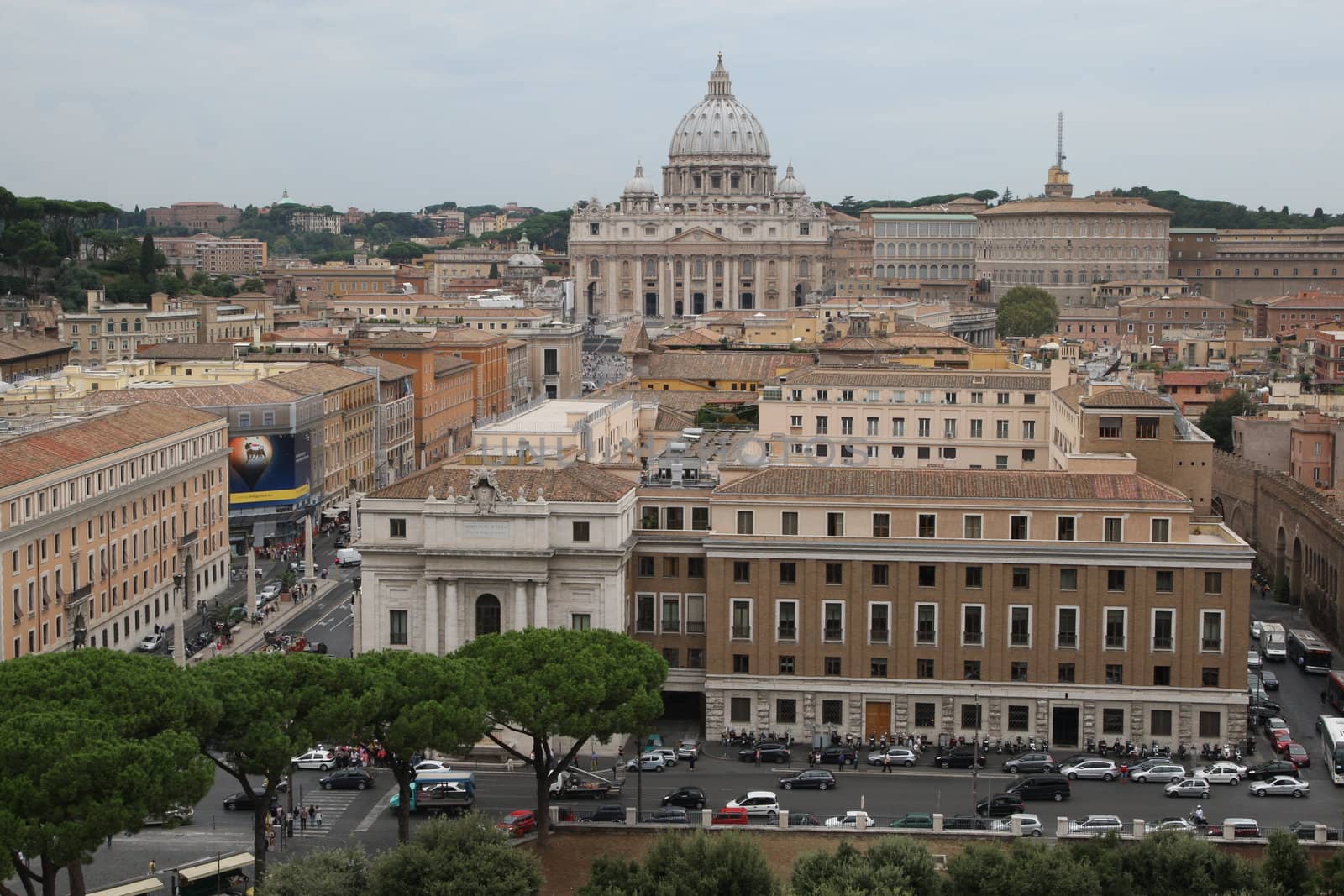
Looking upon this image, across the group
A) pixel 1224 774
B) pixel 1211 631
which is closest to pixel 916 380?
pixel 1211 631

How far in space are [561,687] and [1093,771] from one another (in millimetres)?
11738

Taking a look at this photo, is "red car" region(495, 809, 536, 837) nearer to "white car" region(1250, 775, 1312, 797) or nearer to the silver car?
the silver car

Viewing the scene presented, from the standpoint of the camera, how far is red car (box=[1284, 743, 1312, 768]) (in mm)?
43312

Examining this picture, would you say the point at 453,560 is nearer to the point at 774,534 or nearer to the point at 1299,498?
the point at 774,534

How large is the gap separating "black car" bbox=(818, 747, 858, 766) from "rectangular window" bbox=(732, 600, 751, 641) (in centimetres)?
324

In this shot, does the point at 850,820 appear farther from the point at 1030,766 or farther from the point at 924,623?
the point at 924,623

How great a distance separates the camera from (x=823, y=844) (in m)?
36.9

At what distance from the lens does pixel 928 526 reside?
44938mm

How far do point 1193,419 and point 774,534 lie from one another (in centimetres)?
4500

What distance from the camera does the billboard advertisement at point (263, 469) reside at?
236 ft

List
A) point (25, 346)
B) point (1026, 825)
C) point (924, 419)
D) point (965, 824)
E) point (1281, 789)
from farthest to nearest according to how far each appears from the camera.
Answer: point (25, 346), point (924, 419), point (1281, 789), point (965, 824), point (1026, 825)

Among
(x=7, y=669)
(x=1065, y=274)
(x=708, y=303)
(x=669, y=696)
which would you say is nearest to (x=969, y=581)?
(x=669, y=696)

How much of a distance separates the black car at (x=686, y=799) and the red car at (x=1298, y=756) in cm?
1289

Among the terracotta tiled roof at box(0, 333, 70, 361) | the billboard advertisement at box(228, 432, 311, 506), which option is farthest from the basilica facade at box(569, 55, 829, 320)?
the billboard advertisement at box(228, 432, 311, 506)
